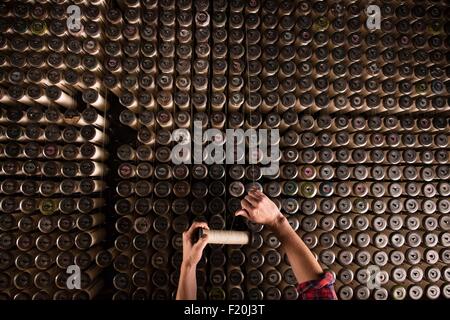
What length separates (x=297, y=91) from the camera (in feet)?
4.18

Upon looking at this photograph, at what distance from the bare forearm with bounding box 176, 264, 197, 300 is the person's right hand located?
24 centimetres

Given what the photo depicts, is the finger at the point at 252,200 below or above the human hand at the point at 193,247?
above

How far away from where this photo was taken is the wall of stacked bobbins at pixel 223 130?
46.8 inches

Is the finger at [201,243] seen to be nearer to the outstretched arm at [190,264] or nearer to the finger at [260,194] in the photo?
the outstretched arm at [190,264]

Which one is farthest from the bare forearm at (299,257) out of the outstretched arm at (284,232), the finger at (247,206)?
the finger at (247,206)

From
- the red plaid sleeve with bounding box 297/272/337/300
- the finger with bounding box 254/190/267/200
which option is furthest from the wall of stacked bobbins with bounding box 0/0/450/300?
the red plaid sleeve with bounding box 297/272/337/300

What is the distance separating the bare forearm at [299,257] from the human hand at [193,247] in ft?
0.80

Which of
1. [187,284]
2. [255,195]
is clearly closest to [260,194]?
[255,195]

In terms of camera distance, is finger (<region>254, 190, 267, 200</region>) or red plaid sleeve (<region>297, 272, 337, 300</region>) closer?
red plaid sleeve (<region>297, 272, 337, 300</region>)

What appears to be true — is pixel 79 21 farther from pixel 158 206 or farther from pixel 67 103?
pixel 158 206

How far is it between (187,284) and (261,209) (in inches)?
13.2

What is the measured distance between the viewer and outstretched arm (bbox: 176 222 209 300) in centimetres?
105

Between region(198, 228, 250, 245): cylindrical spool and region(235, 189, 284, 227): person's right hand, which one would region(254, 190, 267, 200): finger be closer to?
region(235, 189, 284, 227): person's right hand
